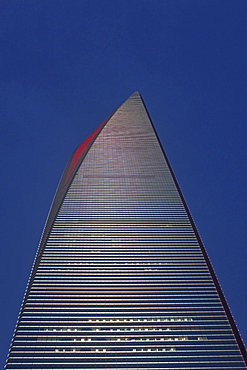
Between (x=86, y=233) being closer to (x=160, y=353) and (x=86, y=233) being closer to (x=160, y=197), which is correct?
(x=160, y=197)

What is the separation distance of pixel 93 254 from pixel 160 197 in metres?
44.2

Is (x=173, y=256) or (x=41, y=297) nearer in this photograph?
(x=41, y=297)

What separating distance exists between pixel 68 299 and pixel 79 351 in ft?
54.7

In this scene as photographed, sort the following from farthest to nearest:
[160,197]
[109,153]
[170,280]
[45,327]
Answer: [109,153], [160,197], [170,280], [45,327]

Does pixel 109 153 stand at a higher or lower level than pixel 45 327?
higher

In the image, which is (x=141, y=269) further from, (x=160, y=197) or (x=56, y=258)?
(x=160, y=197)

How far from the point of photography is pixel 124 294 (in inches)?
4190

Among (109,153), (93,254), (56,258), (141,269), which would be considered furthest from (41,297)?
(109,153)

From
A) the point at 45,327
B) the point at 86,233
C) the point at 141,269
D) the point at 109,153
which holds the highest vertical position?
the point at 109,153

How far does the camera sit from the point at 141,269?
113812mm

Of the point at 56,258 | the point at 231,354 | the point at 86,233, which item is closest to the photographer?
the point at 231,354

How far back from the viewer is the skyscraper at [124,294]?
292ft

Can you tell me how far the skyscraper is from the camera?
89.0 m

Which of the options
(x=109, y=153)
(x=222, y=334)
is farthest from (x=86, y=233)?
(x=109, y=153)
